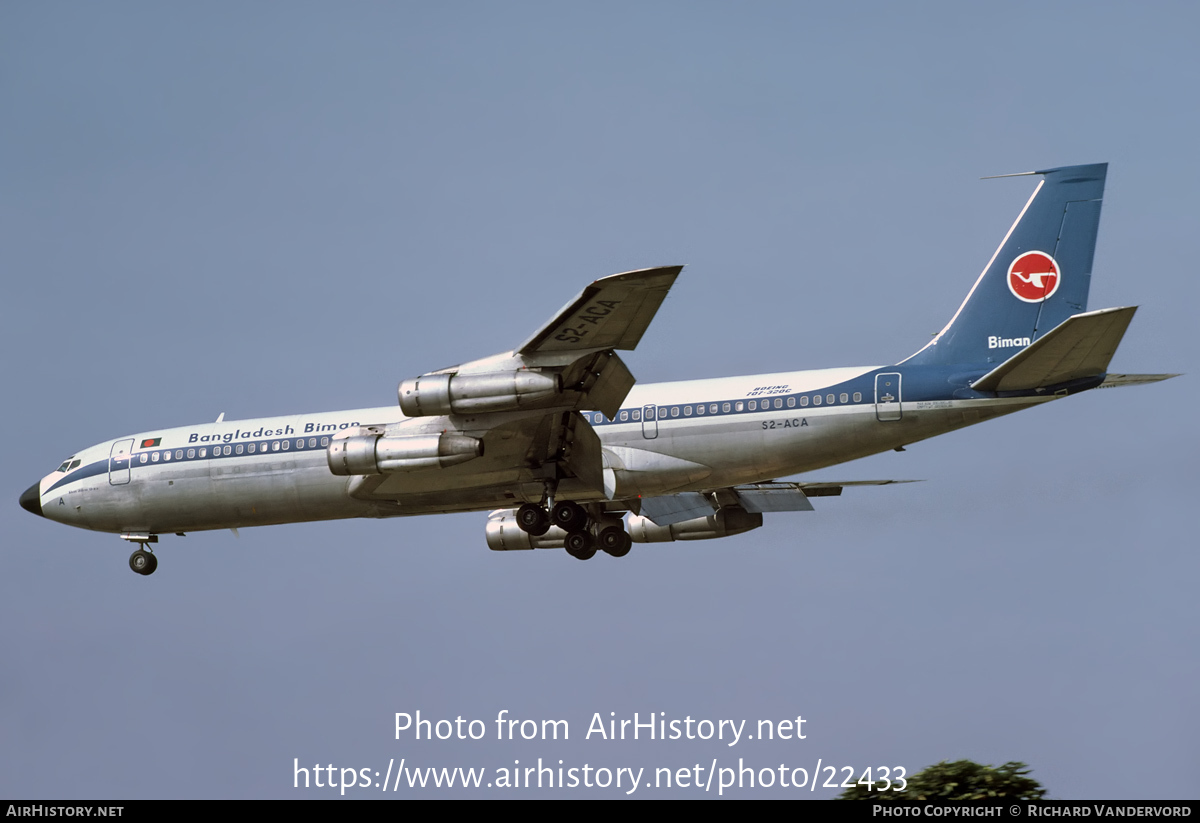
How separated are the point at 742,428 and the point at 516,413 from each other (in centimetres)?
535

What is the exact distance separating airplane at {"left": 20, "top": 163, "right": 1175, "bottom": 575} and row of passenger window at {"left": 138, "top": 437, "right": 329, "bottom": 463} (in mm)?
45

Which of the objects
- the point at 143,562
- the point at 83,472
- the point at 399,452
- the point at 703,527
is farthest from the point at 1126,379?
the point at 83,472

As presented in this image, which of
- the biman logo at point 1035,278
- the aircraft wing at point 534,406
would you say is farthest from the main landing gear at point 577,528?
the biman logo at point 1035,278

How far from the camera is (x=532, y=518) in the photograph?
3139 cm

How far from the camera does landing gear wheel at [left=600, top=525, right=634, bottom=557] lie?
3509 cm

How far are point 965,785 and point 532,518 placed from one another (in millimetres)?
13577

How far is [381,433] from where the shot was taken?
2923 cm

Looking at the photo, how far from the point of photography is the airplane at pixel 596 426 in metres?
26.8

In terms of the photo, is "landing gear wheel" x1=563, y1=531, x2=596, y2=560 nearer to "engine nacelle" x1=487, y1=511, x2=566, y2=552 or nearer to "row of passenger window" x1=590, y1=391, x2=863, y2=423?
"row of passenger window" x1=590, y1=391, x2=863, y2=423

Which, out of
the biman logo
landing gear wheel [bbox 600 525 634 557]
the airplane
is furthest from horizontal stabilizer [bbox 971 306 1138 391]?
landing gear wheel [bbox 600 525 634 557]

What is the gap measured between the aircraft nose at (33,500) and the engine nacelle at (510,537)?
11035 mm
